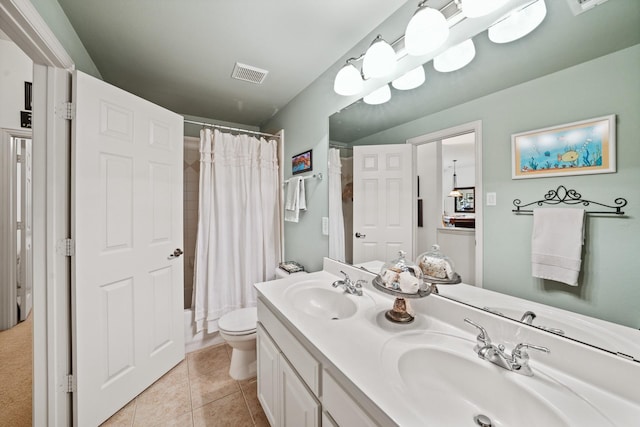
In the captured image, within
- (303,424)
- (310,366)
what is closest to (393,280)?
(310,366)

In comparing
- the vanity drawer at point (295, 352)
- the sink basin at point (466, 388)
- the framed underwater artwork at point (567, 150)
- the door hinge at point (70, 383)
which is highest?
the framed underwater artwork at point (567, 150)

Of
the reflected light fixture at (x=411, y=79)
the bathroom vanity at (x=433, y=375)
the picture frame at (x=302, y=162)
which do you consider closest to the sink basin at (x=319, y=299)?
the bathroom vanity at (x=433, y=375)

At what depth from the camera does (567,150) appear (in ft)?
2.25

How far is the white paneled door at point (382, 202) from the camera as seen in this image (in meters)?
1.18

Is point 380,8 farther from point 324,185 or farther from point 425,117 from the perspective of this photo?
point 324,185

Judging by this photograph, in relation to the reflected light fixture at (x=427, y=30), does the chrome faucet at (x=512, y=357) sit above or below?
below

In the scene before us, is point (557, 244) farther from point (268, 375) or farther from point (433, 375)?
point (268, 375)

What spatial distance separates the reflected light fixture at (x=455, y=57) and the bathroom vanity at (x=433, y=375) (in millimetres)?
1003

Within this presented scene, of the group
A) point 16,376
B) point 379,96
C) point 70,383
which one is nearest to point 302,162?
point 379,96

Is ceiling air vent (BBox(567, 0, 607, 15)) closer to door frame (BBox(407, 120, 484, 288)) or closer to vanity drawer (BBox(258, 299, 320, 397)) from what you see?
door frame (BBox(407, 120, 484, 288))

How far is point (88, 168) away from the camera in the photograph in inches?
50.4

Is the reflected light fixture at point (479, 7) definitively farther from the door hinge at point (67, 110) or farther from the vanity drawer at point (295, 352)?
the door hinge at point (67, 110)

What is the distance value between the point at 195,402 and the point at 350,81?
7.46ft

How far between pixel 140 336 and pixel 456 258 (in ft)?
6.51
